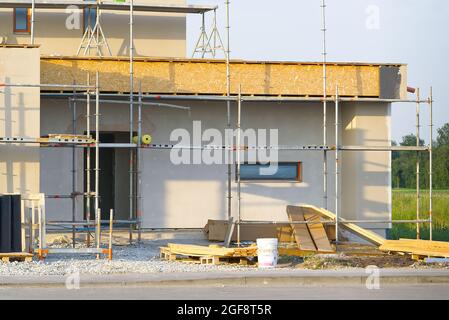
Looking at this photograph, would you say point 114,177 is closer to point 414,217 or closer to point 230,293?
point 230,293

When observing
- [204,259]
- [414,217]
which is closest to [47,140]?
[204,259]

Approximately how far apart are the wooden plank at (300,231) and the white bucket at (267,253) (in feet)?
10.7

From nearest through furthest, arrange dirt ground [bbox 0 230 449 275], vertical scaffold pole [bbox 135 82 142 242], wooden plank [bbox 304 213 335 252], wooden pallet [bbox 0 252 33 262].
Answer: dirt ground [bbox 0 230 449 275] < wooden pallet [bbox 0 252 33 262] < wooden plank [bbox 304 213 335 252] < vertical scaffold pole [bbox 135 82 142 242]

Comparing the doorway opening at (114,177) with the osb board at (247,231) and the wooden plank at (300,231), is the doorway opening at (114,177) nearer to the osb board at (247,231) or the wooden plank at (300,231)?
the osb board at (247,231)

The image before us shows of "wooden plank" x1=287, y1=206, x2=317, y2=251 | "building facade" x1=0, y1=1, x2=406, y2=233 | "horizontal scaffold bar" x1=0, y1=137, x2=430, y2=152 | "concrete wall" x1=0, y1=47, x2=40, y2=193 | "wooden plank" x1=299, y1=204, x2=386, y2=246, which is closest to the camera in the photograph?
"horizontal scaffold bar" x1=0, y1=137, x2=430, y2=152

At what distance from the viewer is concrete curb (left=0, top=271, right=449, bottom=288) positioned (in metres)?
17.9

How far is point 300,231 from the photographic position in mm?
24766

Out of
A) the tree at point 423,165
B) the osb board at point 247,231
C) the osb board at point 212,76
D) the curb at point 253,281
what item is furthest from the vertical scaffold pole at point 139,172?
the tree at point 423,165

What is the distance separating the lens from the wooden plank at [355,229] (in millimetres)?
24500

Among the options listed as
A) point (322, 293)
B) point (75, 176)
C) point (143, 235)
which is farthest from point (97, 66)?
point (322, 293)

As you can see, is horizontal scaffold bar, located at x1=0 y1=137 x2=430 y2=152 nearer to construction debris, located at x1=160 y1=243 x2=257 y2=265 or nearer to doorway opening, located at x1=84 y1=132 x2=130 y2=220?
doorway opening, located at x1=84 y1=132 x2=130 y2=220

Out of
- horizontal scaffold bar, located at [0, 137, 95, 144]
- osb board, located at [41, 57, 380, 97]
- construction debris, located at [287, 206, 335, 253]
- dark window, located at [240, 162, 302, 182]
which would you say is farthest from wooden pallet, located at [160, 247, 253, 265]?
dark window, located at [240, 162, 302, 182]

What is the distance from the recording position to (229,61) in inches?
1019
